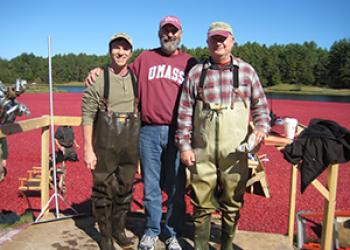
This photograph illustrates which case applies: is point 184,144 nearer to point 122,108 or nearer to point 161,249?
point 122,108

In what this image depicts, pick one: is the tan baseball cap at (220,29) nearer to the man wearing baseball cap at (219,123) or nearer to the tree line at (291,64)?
the man wearing baseball cap at (219,123)

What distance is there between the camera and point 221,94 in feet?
9.95

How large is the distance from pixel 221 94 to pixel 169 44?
2.58 feet

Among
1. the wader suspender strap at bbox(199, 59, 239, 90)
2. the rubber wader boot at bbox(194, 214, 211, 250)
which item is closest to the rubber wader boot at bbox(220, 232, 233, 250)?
the rubber wader boot at bbox(194, 214, 211, 250)

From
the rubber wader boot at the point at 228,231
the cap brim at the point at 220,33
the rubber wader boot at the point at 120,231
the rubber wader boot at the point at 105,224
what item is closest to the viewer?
the cap brim at the point at 220,33

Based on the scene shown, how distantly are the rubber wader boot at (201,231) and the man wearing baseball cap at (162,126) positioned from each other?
1.02 feet

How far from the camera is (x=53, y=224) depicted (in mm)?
4047

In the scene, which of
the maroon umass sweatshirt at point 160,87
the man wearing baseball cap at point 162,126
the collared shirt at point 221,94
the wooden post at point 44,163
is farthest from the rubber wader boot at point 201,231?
the wooden post at point 44,163

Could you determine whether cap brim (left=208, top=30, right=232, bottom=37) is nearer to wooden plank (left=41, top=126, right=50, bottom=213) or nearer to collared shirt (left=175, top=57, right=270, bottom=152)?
collared shirt (left=175, top=57, right=270, bottom=152)

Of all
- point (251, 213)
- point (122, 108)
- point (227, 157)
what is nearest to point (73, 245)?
point (122, 108)

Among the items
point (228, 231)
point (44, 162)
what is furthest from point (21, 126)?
point (228, 231)

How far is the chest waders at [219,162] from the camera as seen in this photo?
302 cm

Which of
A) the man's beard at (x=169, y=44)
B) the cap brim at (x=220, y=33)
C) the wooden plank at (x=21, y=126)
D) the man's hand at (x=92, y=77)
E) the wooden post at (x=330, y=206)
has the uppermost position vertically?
the cap brim at (x=220, y=33)

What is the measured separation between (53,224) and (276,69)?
96.4m
